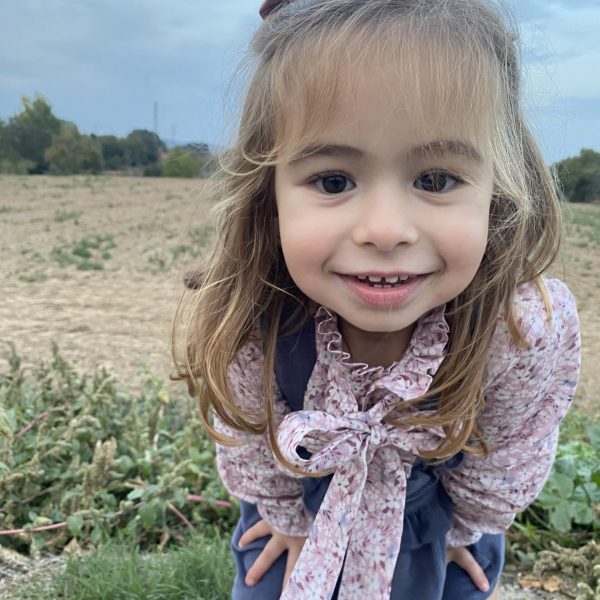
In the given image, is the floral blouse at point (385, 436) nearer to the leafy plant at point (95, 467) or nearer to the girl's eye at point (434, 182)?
the girl's eye at point (434, 182)

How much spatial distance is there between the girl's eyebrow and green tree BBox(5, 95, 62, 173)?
21.2 metres

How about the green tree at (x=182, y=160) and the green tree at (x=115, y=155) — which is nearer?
the green tree at (x=182, y=160)

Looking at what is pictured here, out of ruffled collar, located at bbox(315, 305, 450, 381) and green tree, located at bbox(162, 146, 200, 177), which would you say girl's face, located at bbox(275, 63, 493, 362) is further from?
green tree, located at bbox(162, 146, 200, 177)

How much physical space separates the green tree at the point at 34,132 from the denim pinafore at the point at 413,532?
68.8ft

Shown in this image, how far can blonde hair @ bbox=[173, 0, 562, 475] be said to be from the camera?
1.29m

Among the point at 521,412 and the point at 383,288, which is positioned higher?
the point at 383,288

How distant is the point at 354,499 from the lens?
1.55 m

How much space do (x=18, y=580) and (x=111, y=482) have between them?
0.52 meters

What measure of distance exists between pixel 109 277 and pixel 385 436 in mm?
6808

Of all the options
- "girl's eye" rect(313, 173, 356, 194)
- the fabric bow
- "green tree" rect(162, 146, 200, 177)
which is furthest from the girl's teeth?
"green tree" rect(162, 146, 200, 177)

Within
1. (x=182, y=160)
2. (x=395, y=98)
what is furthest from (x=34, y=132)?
(x=395, y=98)

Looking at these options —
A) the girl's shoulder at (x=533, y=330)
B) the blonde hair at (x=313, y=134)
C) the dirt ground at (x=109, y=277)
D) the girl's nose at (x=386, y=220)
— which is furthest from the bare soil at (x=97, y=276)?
the girl's shoulder at (x=533, y=330)

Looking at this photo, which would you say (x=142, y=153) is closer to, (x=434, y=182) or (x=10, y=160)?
(x=10, y=160)

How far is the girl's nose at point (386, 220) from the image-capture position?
1.25m
